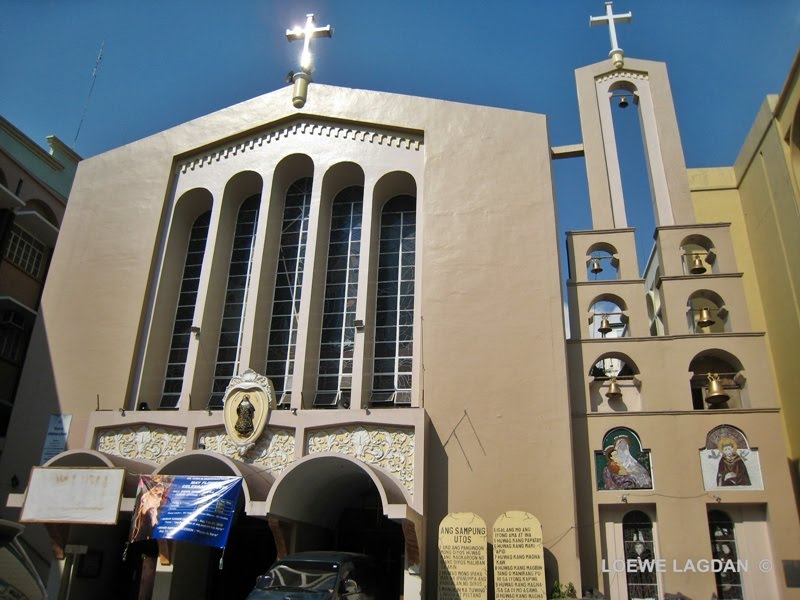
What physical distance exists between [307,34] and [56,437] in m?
10.6

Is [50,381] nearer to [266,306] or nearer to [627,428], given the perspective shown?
[266,306]

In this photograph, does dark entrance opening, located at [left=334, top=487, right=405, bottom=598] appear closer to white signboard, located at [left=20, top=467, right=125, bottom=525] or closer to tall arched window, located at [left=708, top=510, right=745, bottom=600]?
white signboard, located at [left=20, top=467, right=125, bottom=525]

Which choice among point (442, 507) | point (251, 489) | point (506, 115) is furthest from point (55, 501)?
point (506, 115)

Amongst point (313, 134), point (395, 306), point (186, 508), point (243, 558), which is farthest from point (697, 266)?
point (243, 558)

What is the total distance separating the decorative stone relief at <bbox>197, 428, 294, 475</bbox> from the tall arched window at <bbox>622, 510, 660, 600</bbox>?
6028 millimetres

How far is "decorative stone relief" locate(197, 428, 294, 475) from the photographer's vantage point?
12422 millimetres

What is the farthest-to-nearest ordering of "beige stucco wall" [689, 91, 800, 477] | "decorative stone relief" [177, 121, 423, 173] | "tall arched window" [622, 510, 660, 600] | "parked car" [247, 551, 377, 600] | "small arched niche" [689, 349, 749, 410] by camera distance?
"decorative stone relief" [177, 121, 423, 173] < "beige stucco wall" [689, 91, 800, 477] < "small arched niche" [689, 349, 749, 410] < "tall arched window" [622, 510, 660, 600] < "parked car" [247, 551, 377, 600]

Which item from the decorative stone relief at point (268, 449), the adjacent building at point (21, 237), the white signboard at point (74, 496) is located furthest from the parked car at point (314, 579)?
the adjacent building at point (21, 237)

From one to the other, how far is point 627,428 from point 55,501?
32.9 ft

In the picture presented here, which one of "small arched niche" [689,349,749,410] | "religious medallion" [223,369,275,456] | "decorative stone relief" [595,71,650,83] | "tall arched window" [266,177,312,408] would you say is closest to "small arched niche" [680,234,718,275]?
"small arched niche" [689,349,749,410]

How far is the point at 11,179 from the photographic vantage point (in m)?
17.9

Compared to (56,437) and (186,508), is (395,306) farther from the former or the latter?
(56,437)

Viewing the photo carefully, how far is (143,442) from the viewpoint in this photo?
1333 cm

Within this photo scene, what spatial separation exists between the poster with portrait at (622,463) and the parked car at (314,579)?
4.80 metres
